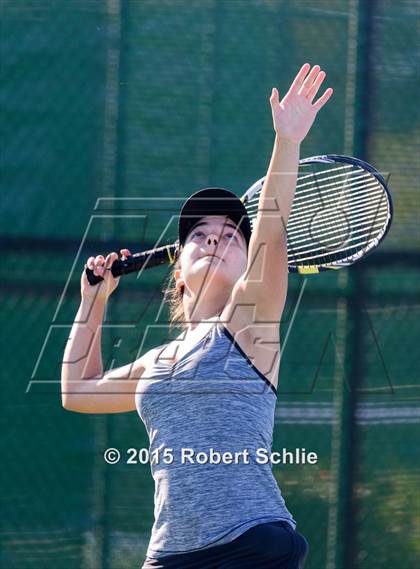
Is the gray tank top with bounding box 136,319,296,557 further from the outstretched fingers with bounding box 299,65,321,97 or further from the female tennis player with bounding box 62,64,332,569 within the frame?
the outstretched fingers with bounding box 299,65,321,97

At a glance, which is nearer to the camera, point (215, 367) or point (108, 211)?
point (215, 367)

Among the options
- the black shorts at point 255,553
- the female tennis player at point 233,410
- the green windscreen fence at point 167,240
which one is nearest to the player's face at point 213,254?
the female tennis player at point 233,410

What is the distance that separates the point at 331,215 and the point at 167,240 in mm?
513

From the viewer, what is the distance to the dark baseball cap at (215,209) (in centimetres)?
239

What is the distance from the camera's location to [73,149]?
3148mm

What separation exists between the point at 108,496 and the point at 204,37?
1453 millimetres

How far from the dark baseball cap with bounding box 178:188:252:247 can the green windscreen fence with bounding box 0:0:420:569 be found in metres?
0.71

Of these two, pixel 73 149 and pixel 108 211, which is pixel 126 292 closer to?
pixel 108 211

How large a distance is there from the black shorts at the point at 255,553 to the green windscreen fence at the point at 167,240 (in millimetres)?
1096

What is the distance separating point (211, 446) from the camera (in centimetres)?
206

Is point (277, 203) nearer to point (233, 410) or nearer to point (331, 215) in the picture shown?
point (233, 410)

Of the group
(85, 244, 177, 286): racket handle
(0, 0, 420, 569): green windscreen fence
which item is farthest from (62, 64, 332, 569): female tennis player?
(0, 0, 420, 569): green windscreen fence

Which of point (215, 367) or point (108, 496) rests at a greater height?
point (215, 367)

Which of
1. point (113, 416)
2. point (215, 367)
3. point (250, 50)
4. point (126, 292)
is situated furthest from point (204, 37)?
point (215, 367)
